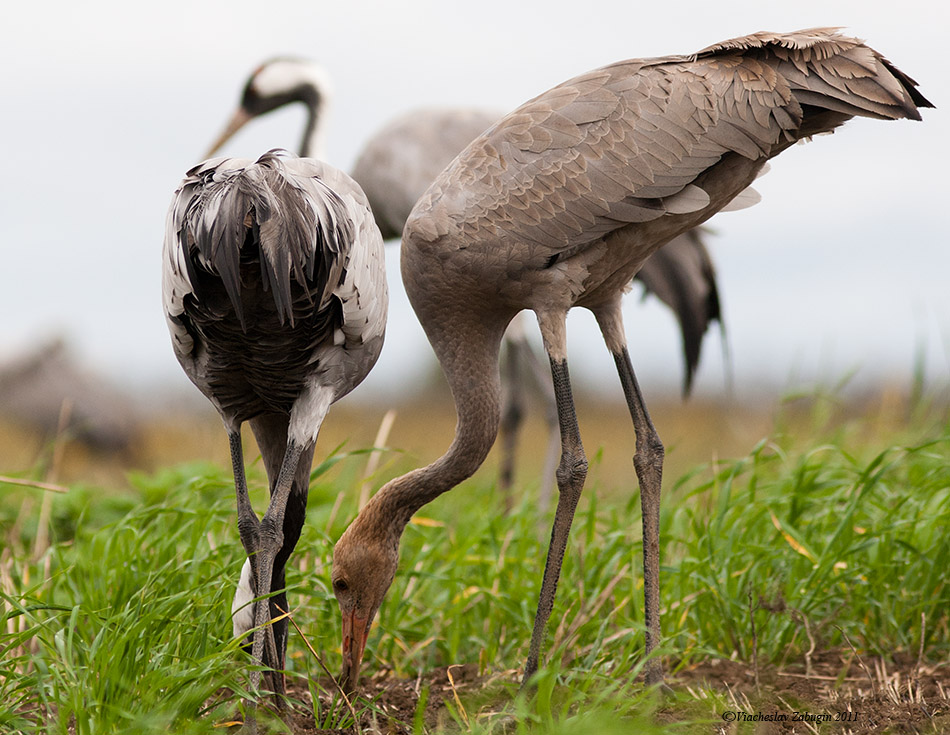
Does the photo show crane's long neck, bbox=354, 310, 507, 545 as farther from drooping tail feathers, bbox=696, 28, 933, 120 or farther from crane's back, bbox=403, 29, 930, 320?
drooping tail feathers, bbox=696, 28, 933, 120

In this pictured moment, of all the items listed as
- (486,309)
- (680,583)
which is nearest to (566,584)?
(680,583)

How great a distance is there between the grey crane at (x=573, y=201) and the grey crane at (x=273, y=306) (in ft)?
0.91

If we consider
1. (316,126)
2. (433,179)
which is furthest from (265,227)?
(316,126)

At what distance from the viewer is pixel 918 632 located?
4.08 meters

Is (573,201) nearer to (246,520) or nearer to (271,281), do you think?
(271,281)

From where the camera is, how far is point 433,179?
6.31 m

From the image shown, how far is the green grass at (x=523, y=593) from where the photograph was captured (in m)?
3.32

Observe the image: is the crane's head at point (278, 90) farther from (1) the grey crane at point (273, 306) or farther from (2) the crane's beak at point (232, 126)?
(1) the grey crane at point (273, 306)

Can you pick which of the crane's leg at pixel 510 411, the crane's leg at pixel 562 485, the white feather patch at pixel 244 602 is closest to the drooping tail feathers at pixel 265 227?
the crane's leg at pixel 562 485

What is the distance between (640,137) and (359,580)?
1.84 meters

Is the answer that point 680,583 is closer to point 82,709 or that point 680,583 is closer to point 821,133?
point 821,133

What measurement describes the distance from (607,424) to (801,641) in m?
11.8

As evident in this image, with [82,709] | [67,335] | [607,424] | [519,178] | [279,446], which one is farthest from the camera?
[607,424]

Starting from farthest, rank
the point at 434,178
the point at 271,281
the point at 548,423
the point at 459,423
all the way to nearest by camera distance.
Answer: the point at 548,423
the point at 434,178
the point at 459,423
the point at 271,281
